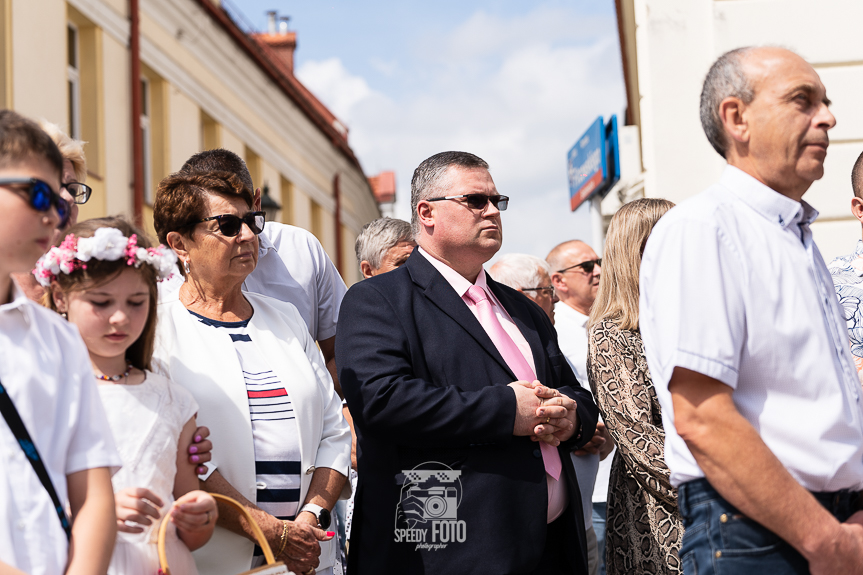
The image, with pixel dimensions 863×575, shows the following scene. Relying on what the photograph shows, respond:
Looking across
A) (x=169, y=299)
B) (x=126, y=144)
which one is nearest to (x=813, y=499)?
(x=169, y=299)

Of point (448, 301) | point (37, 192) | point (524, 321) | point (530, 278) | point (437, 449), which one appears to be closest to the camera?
point (37, 192)

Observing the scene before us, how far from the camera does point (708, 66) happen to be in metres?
6.61

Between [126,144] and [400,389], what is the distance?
10.4 meters

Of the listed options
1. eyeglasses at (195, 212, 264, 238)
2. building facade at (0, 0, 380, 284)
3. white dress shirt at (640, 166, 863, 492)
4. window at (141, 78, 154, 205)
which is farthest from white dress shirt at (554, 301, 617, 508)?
window at (141, 78, 154, 205)

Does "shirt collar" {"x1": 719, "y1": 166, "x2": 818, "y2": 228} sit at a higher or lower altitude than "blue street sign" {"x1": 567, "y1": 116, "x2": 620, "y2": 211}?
lower

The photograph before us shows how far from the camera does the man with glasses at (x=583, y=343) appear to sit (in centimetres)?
425

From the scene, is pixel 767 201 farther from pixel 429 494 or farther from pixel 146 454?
pixel 146 454

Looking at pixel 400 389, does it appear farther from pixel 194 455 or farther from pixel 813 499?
pixel 813 499

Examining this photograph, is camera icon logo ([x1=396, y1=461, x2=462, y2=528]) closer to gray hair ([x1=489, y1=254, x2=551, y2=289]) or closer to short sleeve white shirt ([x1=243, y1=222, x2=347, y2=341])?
short sleeve white shirt ([x1=243, y1=222, x2=347, y2=341])

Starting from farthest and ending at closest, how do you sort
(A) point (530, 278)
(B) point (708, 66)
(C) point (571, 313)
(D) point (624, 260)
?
(B) point (708, 66), (C) point (571, 313), (A) point (530, 278), (D) point (624, 260)

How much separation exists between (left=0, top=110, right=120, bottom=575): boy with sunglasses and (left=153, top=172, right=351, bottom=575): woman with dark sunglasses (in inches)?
30.7

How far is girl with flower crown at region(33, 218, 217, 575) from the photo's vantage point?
2467 mm

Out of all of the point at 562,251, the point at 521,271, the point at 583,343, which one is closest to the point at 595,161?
the point at 562,251

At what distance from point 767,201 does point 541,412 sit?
40.6 inches
